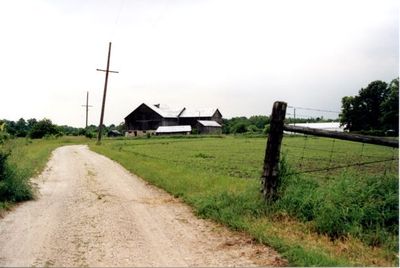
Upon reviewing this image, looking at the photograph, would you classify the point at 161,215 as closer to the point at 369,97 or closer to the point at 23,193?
the point at 23,193

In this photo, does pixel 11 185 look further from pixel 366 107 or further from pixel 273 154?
pixel 366 107

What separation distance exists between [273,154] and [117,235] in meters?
3.67

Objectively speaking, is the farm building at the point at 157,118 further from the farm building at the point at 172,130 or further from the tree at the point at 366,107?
the tree at the point at 366,107

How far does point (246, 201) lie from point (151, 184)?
6268 mm

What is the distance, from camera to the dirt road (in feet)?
20.4

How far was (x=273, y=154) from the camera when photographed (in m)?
8.86

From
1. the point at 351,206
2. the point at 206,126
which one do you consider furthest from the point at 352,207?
the point at 206,126

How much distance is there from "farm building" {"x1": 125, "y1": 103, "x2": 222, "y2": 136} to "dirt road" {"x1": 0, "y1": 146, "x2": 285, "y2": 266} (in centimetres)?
8481

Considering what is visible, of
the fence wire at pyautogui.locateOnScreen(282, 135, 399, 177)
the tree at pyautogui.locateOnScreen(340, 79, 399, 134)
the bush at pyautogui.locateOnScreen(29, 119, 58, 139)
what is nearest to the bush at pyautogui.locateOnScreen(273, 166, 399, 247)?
the fence wire at pyautogui.locateOnScreen(282, 135, 399, 177)

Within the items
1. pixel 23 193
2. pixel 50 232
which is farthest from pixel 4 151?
pixel 50 232

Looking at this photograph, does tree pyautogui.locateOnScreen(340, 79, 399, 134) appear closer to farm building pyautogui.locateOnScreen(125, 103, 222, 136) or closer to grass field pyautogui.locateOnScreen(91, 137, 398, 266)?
farm building pyautogui.locateOnScreen(125, 103, 222, 136)

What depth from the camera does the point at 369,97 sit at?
81.9 meters

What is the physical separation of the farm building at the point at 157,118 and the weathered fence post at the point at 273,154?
8769cm

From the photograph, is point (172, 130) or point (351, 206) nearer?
point (351, 206)
